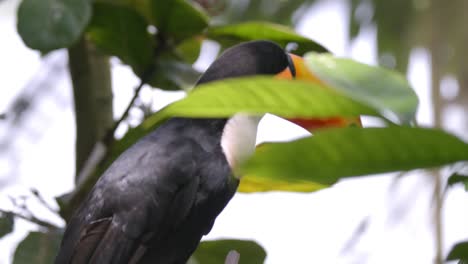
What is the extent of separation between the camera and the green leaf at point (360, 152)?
1.86ft

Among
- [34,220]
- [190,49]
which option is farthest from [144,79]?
[34,220]

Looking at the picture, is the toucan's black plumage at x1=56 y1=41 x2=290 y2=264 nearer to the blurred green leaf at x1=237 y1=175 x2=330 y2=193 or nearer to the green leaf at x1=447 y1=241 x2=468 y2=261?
the blurred green leaf at x1=237 y1=175 x2=330 y2=193

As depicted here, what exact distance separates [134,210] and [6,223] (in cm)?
26

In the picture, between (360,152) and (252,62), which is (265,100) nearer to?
(360,152)

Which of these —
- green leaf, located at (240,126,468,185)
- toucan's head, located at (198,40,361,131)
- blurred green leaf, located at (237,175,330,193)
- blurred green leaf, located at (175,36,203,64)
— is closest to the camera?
green leaf, located at (240,126,468,185)

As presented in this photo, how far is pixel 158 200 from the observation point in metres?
1.47

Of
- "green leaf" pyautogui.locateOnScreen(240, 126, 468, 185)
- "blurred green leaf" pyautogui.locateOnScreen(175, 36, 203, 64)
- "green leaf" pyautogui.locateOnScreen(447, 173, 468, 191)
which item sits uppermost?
"green leaf" pyautogui.locateOnScreen(240, 126, 468, 185)

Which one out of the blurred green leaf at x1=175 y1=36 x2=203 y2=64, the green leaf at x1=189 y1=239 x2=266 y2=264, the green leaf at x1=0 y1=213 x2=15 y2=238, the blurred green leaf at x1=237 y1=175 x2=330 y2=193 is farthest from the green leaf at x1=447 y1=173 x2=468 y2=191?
the blurred green leaf at x1=175 y1=36 x2=203 y2=64

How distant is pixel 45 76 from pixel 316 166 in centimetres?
288

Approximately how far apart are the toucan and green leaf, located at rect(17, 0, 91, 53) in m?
0.24

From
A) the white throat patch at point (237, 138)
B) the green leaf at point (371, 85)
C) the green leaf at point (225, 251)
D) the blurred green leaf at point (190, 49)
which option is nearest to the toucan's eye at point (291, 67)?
the white throat patch at point (237, 138)

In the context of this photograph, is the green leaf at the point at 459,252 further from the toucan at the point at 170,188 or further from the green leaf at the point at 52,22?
the green leaf at the point at 52,22

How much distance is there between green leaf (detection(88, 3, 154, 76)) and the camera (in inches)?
69.4

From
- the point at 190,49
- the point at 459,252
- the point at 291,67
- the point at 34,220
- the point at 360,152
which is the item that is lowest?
the point at 34,220
